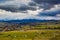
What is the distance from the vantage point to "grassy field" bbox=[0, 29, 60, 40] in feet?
8.48

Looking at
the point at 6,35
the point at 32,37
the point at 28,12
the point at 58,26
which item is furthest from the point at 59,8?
the point at 6,35

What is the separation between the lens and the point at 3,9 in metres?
2.66

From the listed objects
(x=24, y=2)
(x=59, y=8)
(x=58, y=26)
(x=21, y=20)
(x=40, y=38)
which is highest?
(x=24, y=2)

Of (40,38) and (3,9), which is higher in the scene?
(3,9)

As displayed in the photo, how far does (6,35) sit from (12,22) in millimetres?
275

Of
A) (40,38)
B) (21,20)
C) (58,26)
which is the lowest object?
(40,38)

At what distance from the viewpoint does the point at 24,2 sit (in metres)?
2.69

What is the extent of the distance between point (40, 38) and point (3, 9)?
0.92 metres

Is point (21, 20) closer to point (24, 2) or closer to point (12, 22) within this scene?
point (12, 22)

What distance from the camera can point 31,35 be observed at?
260 cm

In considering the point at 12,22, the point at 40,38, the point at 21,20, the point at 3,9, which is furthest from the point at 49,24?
the point at 3,9

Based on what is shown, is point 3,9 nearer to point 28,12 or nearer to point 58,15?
point 28,12

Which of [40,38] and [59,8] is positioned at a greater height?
[59,8]

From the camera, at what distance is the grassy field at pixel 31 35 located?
2584mm
